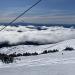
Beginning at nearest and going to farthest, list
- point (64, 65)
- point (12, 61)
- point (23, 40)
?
point (64, 65)
point (12, 61)
point (23, 40)

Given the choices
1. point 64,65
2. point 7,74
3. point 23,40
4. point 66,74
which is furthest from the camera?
point 23,40

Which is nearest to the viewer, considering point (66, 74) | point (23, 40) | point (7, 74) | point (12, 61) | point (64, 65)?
point (66, 74)

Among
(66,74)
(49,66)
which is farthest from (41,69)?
(66,74)

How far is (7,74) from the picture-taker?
4.86 metres

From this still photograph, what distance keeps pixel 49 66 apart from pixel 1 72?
85cm

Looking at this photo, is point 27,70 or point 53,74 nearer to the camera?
point 53,74

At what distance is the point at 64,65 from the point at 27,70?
68 cm

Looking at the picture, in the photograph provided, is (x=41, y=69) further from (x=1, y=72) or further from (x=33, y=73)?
(x=1, y=72)

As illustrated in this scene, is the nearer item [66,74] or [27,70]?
[66,74]

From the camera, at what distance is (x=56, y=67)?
508 centimetres

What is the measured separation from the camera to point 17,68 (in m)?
5.29

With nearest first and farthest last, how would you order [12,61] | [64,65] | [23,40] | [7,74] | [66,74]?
1. [66,74]
2. [7,74]
3. [64,65]
4. [12,61]
5. [23,40]

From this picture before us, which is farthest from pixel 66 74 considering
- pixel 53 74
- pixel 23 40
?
pixel 23 40

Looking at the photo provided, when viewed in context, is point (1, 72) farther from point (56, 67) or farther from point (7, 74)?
point (56, 67)
